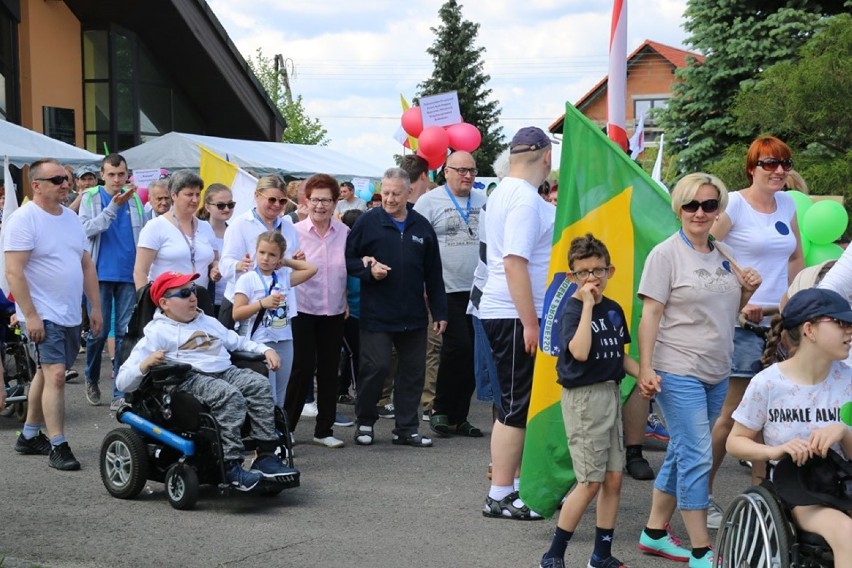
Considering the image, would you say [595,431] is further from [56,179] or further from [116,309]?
[116,309]

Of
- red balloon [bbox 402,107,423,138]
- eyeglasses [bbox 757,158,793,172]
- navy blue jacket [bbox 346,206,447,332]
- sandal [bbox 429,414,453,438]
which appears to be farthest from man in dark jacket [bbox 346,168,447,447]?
red balloon [bbox 402,107,423,138]

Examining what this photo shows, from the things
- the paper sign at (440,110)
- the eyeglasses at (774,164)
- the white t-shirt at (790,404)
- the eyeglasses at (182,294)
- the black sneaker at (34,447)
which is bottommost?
the black sneaker at (34,447)

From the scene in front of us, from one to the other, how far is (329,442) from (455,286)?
5.25 ft

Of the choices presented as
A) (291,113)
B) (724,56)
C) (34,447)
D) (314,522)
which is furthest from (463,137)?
(291,113)

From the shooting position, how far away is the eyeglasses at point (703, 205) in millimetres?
5613

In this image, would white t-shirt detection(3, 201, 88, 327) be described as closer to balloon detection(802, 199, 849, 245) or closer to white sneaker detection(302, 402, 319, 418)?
white sneaker detection(302, 402, 319, 418)

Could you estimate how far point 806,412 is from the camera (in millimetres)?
4703

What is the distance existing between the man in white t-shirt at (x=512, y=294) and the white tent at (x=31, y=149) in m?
10.0

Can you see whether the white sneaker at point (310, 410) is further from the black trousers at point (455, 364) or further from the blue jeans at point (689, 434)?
the blue jeans at point (689, 434)

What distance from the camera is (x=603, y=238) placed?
618 centimetres

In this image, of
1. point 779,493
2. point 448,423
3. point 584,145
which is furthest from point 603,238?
point 448,423

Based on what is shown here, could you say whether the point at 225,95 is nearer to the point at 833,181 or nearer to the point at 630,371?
the point at 833,181

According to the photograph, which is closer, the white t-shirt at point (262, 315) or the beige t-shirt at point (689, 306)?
the beige t-shirt at point (689, 306)

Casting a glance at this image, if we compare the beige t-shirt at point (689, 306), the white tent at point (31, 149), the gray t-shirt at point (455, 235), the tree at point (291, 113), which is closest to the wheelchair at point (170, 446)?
the beige t-shirt at point (689, 306)
